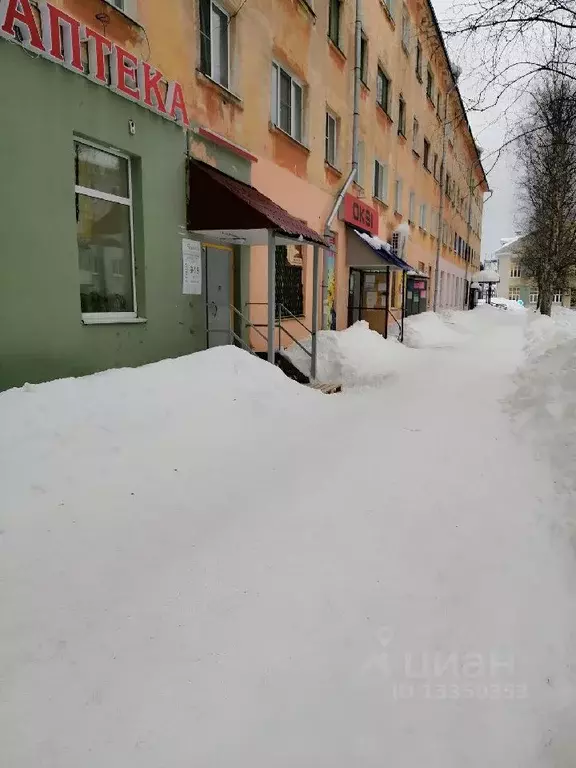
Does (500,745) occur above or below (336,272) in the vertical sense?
below

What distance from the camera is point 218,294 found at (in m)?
7.85

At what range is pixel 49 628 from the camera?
2.29 metres

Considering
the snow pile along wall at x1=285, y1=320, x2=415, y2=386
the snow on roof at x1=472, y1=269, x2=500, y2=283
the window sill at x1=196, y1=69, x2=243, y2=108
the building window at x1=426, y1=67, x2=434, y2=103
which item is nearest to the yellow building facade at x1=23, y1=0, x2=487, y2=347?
the window sill at x1=196, y1=69, x2=243, y2=108

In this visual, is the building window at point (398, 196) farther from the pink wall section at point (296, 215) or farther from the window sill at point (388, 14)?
the pink wall section at point (296, 215)

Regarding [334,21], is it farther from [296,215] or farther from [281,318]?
[281,318]

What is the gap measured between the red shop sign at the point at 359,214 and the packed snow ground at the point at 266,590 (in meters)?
8.96

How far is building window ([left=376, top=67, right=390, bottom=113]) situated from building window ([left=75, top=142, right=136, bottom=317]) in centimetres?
1191

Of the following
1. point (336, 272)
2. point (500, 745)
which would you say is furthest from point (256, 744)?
point (336, 272)

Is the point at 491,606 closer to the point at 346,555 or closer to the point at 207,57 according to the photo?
the point at 346,555

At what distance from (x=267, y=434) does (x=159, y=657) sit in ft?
9.56

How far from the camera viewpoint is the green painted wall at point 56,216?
4.35m

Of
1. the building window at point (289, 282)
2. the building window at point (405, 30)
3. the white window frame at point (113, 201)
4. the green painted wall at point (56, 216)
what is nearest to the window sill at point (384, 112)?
the building window at point (405, 30)

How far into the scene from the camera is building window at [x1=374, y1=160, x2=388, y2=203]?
616 inches

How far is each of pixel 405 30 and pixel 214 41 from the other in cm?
1325
